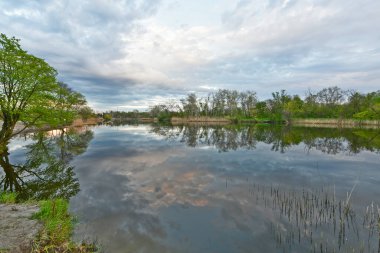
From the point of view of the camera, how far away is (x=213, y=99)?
421 feet

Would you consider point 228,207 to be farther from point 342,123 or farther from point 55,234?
point 342,123

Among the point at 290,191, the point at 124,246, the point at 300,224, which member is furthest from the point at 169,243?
the point at 290,191

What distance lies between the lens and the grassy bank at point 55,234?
6523 mm

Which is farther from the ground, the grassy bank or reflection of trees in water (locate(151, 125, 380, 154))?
the grassy bank

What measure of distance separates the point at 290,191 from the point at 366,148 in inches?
957

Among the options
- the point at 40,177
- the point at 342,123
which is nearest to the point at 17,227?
the point at 40,177

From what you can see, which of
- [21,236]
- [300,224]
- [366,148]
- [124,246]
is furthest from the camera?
[366,148]

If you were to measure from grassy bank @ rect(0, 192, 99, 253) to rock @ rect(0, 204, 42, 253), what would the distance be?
240mm

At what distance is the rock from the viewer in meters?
6.35

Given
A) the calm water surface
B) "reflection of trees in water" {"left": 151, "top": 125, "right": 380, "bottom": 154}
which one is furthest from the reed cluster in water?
"reflection of trees in water" {"left": 151, "top": 125, "right": 380, "bottom": 154}

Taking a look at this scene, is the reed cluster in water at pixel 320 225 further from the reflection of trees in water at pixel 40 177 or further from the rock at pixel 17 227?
→ the reflection of trees in water at pixel 40 177

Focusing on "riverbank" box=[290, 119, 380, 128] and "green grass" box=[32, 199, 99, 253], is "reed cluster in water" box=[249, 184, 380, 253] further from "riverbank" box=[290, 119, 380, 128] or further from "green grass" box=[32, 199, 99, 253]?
"riverbank" box=[290, 119, 380, 128]

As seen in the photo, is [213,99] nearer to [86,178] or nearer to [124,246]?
[86,178]

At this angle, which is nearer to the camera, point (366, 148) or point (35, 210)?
point (35, 210)
